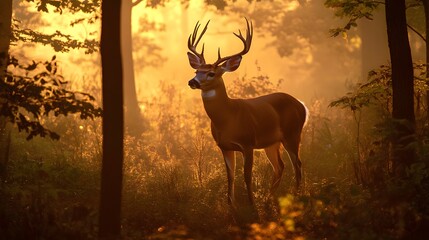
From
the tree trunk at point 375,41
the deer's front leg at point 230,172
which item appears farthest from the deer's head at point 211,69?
the tree trunk at point 375,41

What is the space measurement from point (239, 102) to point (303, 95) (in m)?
30.3

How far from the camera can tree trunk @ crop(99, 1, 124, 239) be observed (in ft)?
22.1

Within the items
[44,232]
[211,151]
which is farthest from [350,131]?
[44,232]

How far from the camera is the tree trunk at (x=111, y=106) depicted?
22.1 ft

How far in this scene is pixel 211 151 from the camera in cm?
1387

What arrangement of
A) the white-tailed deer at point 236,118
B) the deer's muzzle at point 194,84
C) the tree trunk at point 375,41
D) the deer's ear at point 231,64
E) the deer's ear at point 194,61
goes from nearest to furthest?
the deer's muzzle at point 194,84
the white-tailed deer at point 236,118
the deer's ear at point 231,64
the deer's ear at point 194,61
the tree trunk at point 375,41

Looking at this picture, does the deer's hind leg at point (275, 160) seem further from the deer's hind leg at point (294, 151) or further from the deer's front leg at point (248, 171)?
the deer's front leg at point (248, 171)

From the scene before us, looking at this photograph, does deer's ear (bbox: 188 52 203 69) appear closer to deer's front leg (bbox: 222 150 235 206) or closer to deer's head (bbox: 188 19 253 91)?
deer's head (bbox: 188 19 253 91)

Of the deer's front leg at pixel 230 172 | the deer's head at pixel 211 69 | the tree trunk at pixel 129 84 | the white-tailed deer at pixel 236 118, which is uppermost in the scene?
the tree trunk at pixel 129 84

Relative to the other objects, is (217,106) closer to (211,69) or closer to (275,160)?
(211,69)

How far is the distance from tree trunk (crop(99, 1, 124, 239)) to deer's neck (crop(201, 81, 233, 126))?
9.67ft

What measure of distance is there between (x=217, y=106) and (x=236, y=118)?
13.6 inches

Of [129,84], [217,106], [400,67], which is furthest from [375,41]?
[400,67]

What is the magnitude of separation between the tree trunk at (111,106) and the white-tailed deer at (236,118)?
252 centimetres
